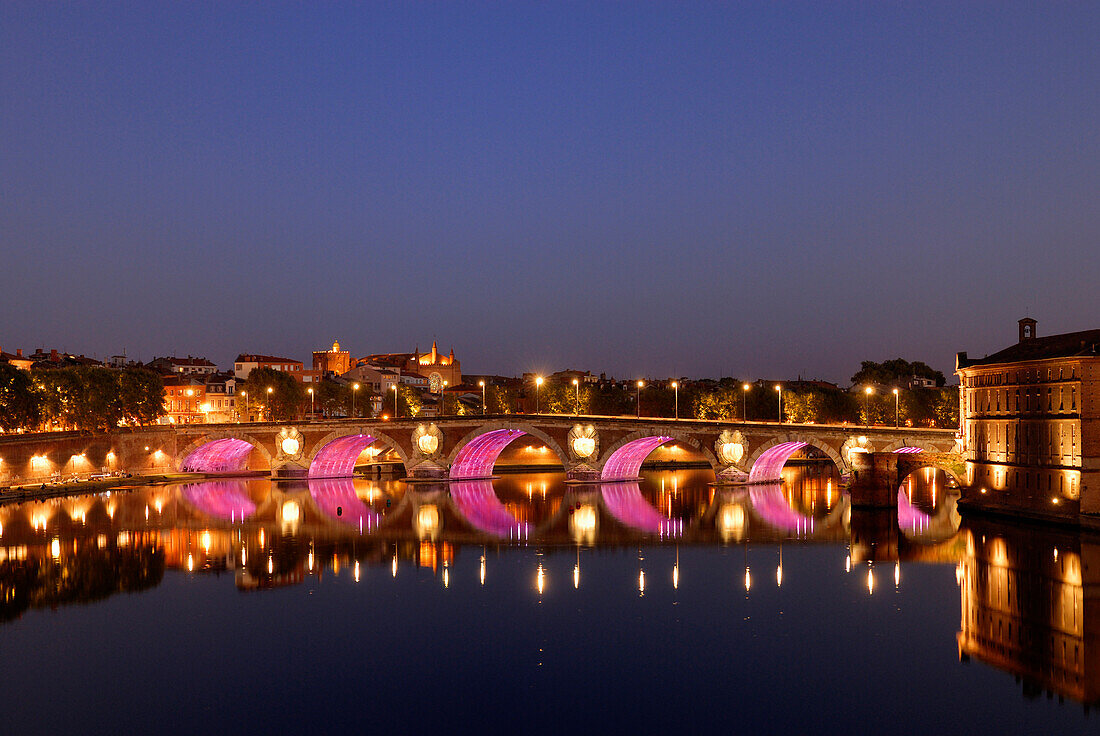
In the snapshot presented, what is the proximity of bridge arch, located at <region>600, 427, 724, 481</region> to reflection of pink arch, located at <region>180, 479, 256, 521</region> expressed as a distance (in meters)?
30.8

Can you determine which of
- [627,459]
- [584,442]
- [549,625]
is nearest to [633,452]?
[627,459]

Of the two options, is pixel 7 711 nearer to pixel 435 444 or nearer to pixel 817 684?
pixel 817 684

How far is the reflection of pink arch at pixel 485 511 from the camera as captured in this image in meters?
61.7

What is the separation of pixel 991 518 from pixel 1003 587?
19.0m

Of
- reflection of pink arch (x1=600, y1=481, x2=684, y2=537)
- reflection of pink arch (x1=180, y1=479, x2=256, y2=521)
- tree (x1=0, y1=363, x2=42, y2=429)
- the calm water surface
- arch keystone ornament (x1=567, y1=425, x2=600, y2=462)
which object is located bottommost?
the calm water surface

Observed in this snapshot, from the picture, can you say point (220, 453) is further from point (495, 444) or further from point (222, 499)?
point (495, 444)

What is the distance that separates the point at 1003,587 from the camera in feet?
137

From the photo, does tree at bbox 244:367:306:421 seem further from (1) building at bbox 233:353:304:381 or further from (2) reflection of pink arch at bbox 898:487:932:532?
(2) reflection of pink arch at bbox 898:487:932:532

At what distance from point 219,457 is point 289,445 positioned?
12290mm

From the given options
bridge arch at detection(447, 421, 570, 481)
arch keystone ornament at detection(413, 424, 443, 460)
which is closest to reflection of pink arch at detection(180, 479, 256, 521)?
arch keystone ornament at detection(413, 424, 443, 460)

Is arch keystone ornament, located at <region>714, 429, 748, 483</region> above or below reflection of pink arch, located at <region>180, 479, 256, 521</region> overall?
above

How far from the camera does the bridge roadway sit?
267ft

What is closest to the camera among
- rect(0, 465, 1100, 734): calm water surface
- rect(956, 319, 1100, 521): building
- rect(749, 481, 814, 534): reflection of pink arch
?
rect(0, 465, 1100, 734): calm water surface

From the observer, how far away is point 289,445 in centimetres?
9819
